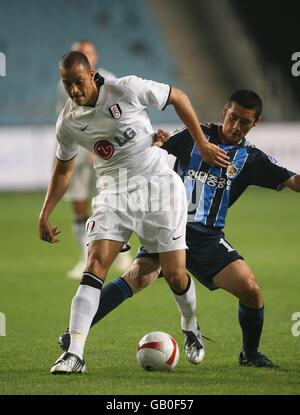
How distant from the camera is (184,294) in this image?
4723 mm

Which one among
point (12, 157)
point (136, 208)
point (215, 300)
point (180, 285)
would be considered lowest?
point (12, 157)

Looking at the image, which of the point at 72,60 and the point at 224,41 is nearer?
the point at 72,60

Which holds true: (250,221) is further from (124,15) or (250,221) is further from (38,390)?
(124,15)

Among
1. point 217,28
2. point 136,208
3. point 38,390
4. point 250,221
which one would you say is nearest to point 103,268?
point 136,208

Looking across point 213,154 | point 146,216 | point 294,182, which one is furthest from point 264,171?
point 146,216

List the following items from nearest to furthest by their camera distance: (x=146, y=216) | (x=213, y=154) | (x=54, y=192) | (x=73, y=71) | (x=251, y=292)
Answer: (x=73, y=71) → (x=213, y=154) → (x=146, y=216) → (x=251, y=292) → (x=54, y=192)

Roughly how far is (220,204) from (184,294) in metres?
0.64

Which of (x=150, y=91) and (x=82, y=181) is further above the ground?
(x=150, y=91)

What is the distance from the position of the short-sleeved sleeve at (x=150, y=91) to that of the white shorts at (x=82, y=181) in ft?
13.3

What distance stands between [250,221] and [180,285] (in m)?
8.40

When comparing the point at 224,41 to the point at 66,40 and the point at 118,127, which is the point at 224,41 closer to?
the point at 66,40

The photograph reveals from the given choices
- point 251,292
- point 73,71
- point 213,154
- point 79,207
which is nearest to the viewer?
point 73,71

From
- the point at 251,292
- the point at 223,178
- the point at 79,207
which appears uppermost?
the point at 223,178

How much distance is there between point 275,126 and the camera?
17047mm
